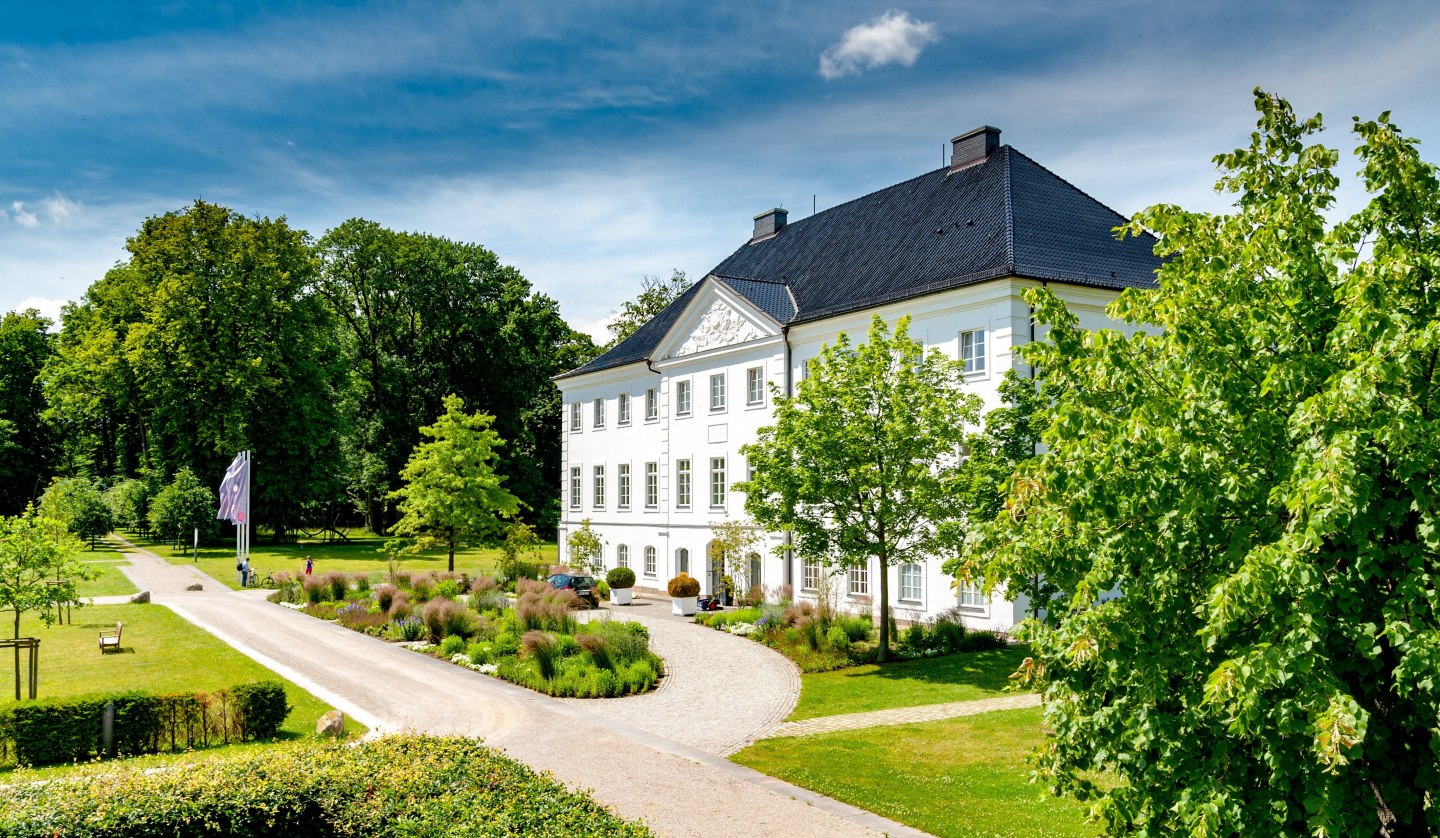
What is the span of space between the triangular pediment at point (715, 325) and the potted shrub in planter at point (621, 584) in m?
8.07

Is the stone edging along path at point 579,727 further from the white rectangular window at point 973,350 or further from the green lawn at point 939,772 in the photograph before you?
the white rectangular window at point 973,350

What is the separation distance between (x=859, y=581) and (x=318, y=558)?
109 ft

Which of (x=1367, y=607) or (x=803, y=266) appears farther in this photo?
(x=803, y=266)

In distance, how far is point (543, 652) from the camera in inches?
820

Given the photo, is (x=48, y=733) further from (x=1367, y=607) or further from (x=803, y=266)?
(x=803, y=266)

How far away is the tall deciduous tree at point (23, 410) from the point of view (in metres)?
68.5

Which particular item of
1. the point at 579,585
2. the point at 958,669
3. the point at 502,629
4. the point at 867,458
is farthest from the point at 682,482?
the point at 958,669

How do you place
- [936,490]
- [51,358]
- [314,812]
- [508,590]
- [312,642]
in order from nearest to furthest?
[314,812] → [936,490] → [312,642] → [508,590] → [51,358]

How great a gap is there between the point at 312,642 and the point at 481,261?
139 feet

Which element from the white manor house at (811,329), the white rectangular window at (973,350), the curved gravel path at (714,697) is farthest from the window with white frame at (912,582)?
the white rectangular window at (973,350)

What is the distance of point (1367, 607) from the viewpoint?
5.65 metres

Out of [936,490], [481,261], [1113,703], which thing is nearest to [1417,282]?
[1113,703]

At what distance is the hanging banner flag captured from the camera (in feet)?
142

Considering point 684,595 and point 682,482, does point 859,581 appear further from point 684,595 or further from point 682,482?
point 682,482
